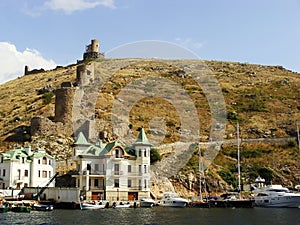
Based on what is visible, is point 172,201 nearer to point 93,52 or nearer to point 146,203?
point 146,203

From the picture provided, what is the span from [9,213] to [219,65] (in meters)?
147

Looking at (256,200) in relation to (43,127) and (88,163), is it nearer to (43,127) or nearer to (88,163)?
(88,163)

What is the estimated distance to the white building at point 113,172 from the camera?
244 feet

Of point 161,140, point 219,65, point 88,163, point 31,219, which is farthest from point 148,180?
point 219,65

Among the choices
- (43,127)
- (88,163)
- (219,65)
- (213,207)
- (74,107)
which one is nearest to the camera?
(213,207)

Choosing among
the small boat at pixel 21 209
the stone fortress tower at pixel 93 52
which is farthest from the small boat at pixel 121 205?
the stone fortress tower at pixel 93 52

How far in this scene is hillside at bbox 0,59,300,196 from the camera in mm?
87188

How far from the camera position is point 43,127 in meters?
86.3

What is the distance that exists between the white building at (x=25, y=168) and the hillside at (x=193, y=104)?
5.01 m

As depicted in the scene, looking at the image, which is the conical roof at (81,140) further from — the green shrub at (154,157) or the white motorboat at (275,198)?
the white motorboat at (275,198)

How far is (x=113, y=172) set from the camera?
7569 centimetres

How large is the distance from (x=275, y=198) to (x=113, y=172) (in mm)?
26312

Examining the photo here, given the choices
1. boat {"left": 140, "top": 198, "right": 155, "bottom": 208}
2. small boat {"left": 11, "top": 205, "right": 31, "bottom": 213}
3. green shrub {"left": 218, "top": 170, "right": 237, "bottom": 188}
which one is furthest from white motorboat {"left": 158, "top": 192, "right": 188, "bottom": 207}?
small boat {"left": 11, "top": 205, "right": 31, "bottom": 213}

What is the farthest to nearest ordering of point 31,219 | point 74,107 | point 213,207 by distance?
1. point 74,107
2. point 213,207
3. point 31,219
